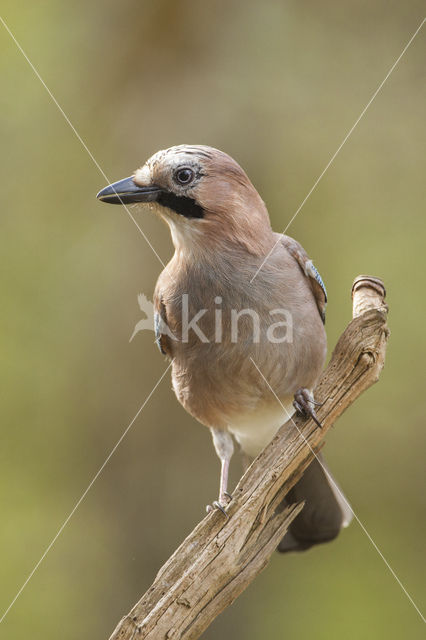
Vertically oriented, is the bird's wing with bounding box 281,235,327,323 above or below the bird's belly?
above

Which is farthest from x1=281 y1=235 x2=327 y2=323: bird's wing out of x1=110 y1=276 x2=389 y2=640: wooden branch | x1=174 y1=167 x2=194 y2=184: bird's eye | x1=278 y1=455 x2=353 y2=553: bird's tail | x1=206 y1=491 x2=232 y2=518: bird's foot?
x1=206 y1=491 x2=232 y2=518: bird's foot

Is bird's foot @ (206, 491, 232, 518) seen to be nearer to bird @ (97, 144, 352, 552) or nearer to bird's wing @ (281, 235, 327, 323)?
bird @ (97, 144, 352, 552)

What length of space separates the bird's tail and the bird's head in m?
1.47

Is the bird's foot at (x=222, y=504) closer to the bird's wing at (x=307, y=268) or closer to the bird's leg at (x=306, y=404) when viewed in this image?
the bird's leg at (x=306, y=404)

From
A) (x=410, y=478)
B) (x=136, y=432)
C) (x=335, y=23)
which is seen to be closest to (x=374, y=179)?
(x=335, y=23)

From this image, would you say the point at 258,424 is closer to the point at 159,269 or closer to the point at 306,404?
the point at 306,404

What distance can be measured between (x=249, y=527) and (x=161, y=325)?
4.26 ft

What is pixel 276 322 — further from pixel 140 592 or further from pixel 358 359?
pixel 140 592

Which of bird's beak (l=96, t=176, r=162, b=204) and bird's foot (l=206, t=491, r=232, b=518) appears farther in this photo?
bird's beak (l=96, t=176, r=162, b=204)

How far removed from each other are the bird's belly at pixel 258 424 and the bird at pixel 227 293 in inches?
0.8

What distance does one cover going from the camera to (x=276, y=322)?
154 inches

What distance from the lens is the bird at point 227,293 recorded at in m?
3.77

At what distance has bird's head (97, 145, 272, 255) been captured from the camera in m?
3.74

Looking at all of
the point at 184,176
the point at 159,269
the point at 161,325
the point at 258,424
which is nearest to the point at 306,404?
the point at 258,424
